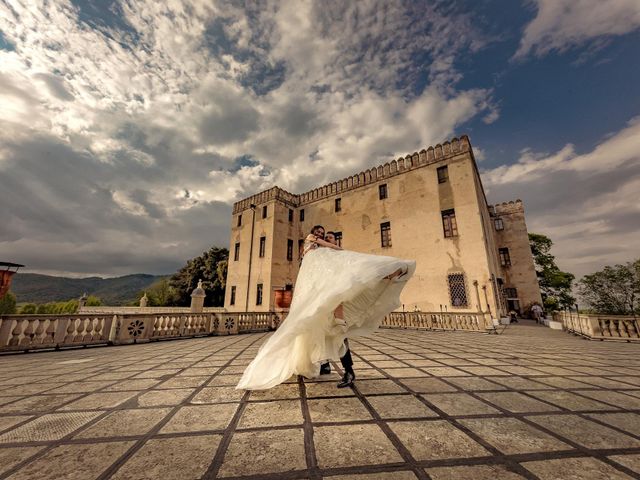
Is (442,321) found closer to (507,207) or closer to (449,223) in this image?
(449,223)

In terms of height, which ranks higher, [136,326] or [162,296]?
[162,296]

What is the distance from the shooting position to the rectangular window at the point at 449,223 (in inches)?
563

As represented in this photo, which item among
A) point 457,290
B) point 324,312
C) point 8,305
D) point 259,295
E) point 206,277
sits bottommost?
point 8,305

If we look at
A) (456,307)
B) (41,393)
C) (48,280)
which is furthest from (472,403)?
(48,280)

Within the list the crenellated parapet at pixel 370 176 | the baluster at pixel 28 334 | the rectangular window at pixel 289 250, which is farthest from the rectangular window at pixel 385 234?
the baluster at pixel 28 334

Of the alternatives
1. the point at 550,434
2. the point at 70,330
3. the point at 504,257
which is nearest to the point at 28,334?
the point at 70,330

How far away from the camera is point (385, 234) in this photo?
56.3ft

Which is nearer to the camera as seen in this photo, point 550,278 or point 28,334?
point 28,334

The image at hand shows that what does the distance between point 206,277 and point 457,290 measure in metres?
25.8

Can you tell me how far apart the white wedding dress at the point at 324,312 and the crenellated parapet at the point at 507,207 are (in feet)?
77.7

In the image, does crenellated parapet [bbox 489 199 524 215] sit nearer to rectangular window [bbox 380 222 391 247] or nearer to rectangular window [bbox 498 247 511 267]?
rectangular window [bbox 498 247 511 267]

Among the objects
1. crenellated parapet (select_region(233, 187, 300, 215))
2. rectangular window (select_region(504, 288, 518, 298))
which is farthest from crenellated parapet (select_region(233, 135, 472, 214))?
rectangular window (select_region(504, 288, 518, 298))

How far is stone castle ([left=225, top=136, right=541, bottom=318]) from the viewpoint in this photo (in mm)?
13711

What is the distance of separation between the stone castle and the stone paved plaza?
8933 millimetres
